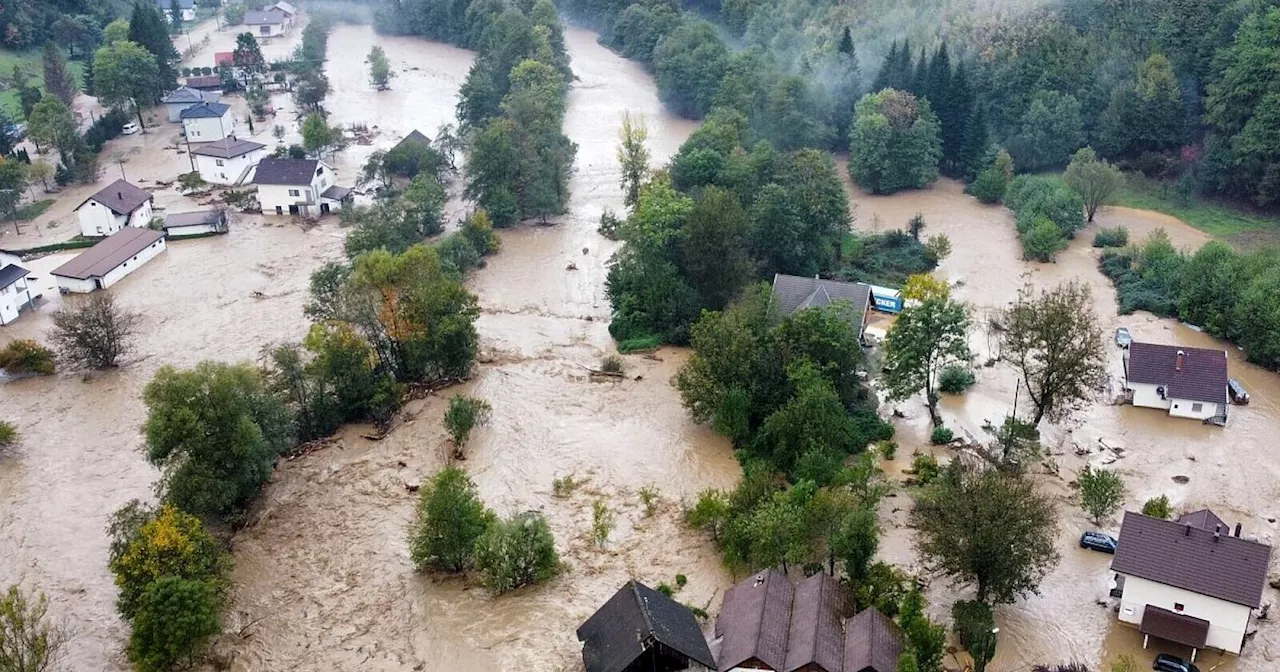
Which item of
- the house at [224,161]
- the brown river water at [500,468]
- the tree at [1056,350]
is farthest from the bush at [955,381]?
the house at [224,161]

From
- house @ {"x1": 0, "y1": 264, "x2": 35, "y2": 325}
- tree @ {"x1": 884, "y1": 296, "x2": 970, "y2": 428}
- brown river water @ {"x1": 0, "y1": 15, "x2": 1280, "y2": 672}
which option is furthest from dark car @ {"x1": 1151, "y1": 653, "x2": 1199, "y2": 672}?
house @ {"x1": 0, "y1": 264, "x2": 35, "y2": 325}

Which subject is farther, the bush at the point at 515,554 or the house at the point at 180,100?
the house at the point at 180,100

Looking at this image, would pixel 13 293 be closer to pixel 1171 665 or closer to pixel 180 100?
pixel 180 100

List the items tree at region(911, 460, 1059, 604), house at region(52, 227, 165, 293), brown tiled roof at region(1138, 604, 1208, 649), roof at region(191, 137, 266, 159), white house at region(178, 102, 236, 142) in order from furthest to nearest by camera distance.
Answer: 1. white house at region(178, 102, 236, 142)
2. roof at region(191, 137, 266, 159)
3. house at region(52, 227, 165, 293)
4. tree at region(911, 460, 1059, 604)
5. brown tiled roof at region(1138, 604, 1208, 649)

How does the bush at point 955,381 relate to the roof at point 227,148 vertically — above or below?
below

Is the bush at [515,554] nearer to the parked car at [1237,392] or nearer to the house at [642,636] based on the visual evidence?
the house at [642,636]

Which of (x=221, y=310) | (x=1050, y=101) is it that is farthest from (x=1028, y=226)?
(x=221, y=310)

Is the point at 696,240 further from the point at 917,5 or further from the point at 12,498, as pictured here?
the point at 917,5

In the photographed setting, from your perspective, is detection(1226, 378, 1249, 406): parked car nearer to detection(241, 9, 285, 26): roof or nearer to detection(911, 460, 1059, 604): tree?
detection(911, 460, 1059, 604): tree
